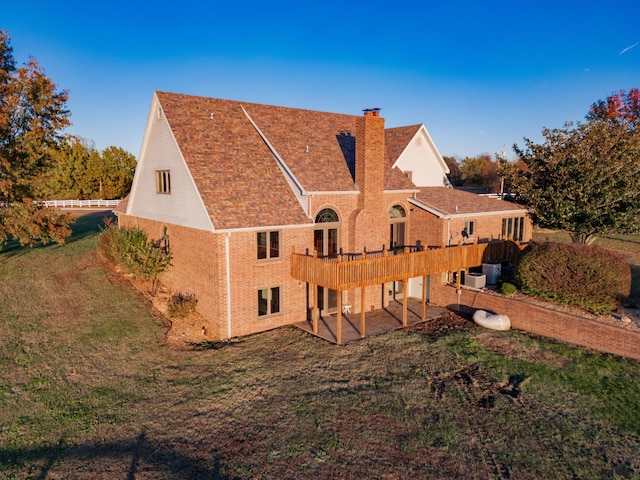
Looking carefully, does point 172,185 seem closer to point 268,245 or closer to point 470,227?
point 268,245

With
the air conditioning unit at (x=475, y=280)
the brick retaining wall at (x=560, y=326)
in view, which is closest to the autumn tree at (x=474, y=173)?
the air conditioning unit at (x=475, y=280)

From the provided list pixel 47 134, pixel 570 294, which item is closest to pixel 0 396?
pixel 47 134

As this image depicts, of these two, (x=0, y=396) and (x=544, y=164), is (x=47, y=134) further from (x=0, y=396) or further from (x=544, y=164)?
(x=544, y=164)

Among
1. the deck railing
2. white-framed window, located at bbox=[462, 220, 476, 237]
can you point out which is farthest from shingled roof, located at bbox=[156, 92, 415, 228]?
white-framed window, located at bbox=[462, 220, 476, 237]

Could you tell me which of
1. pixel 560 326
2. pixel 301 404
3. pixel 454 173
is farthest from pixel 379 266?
pixel 454 173

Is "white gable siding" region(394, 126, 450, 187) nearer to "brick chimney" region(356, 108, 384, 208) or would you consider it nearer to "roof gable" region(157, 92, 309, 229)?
"brick chimney" region(356, 108, 384, 208)
